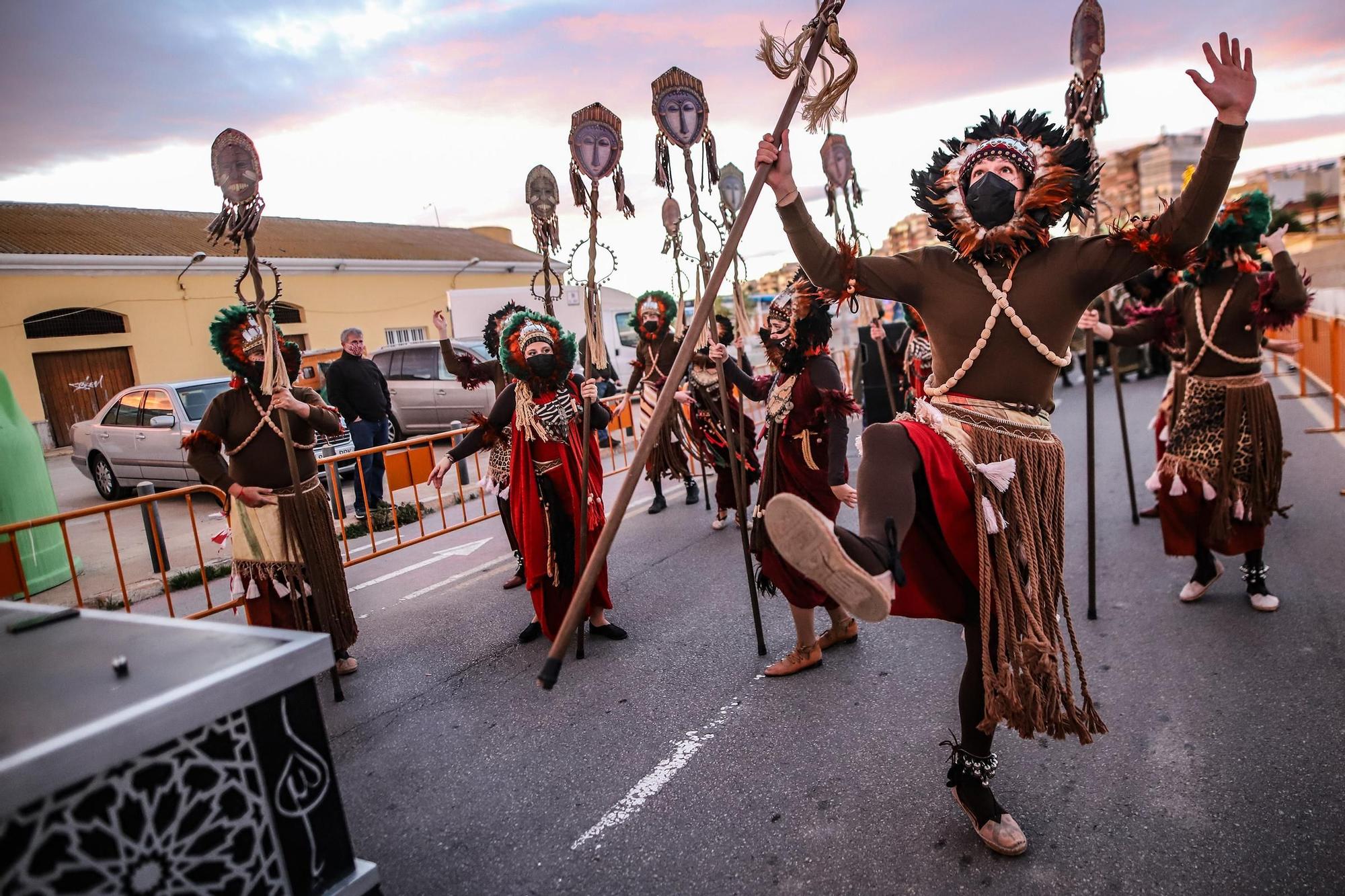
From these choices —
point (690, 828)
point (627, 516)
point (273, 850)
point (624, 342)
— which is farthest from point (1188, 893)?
point (624, 342)

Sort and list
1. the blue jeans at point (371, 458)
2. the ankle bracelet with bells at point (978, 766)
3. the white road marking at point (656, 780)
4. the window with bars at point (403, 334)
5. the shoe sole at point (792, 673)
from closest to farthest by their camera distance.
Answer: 1. the ankle bracelet with bells at point (978, 766)
2. the white road marking at point (656, 780)
3. the shoe sole at point (792, 673)
4. the blue jeans at point (371, 458)
5. the window with bars at point (403, 334)

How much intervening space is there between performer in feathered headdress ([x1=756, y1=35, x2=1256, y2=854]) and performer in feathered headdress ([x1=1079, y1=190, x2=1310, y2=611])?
1.85 m

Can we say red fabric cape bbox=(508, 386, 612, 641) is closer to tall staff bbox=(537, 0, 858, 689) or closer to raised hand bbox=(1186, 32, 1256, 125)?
tall staff bbox=(537, 0, 858, 689)

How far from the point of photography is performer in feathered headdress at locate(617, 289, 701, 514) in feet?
24.1

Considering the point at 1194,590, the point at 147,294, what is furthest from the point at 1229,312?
the point at 147,294

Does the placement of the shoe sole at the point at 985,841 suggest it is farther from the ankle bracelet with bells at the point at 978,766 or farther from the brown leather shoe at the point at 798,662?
the brown leather shoe at the point at 798,662

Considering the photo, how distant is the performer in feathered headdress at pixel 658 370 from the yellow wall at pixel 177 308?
30.8ft

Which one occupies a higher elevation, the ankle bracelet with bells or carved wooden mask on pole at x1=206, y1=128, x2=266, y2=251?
carved wooden mask on pole at x1=206, y1=128, x2=266, y2=251

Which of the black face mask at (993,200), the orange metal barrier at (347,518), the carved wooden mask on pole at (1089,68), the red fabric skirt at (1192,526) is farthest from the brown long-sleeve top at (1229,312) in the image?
the orange metal barrier at (347,518)

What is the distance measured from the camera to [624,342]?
16.7m

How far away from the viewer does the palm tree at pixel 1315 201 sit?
3730cm

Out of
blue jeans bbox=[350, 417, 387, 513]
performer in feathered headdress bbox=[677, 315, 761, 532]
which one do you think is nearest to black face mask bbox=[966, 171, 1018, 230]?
performer in feathered headdress bbox=[677, 315, 761, 532]

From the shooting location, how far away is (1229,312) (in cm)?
430

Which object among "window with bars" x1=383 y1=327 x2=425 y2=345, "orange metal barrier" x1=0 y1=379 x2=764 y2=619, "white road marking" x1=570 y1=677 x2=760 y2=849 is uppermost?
"window with bars" x1=383 y1=327 x2=425 y2=345
